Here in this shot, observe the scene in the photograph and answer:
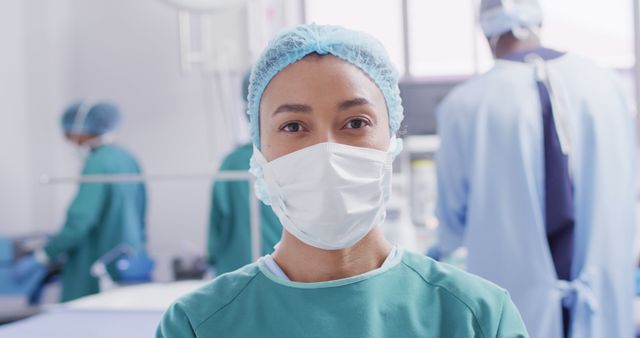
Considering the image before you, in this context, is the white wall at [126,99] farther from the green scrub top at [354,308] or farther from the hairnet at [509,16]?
the green scrub top at [354,308]

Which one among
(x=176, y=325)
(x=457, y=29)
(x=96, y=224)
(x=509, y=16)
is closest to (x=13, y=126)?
(x=96, y=224)

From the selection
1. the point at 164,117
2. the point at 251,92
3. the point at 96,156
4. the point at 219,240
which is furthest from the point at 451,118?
the point at 164,117

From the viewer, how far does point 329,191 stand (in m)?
0.91

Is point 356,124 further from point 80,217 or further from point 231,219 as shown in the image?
point 80,217

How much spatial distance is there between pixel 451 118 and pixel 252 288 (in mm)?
919

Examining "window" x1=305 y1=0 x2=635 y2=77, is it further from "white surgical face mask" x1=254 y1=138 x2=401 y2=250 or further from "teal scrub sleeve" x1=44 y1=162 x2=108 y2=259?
"white surgical face mask" x1=254 y1=138 x2=401 y2=250

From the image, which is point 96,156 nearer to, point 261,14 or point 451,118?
point 261,14

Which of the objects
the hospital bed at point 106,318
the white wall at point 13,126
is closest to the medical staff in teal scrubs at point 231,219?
the hospital bed at point 106,318

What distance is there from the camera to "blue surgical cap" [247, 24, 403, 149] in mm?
906

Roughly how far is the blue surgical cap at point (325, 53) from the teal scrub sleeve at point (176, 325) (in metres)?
0.24

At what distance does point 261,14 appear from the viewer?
11.0 ft

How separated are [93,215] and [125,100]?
1155mm

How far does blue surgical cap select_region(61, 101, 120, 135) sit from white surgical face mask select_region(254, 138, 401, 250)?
2370 millimetres

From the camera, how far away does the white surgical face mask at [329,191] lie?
2.93ft
